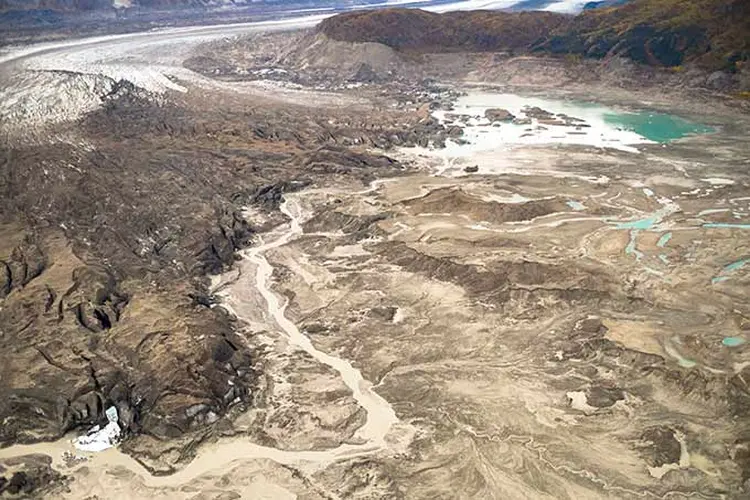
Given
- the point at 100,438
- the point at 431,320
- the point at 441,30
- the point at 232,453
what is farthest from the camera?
the point at 441,30

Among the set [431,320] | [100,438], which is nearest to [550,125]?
[431,320]

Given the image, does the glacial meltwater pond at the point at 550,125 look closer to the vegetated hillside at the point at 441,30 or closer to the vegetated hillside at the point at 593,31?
the vegetated hillside at the point at 593,31

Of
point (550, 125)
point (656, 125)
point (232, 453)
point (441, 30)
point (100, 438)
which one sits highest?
point (441, 30)

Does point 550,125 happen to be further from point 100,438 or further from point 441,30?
point 100,438

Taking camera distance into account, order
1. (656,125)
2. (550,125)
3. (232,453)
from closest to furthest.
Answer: (232,453), (550,125), (656,125)

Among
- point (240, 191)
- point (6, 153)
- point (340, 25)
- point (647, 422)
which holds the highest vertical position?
point (340, 25)

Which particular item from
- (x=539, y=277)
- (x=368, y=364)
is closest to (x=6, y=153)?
(x=368, y=364)

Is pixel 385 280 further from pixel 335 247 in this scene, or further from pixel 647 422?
pixel 647 422

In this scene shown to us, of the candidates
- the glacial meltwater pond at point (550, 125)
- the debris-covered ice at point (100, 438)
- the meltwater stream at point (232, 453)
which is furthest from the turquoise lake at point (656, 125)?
the debris-covered ice at point (100, 438)
